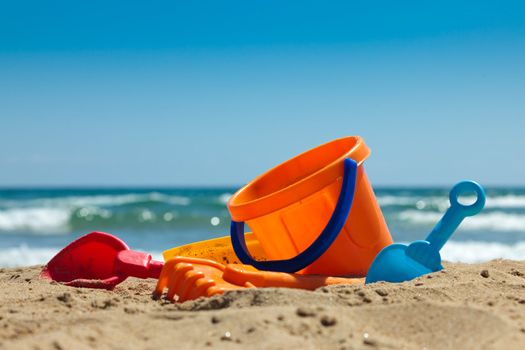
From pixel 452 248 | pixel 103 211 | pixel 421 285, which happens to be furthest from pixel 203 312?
pixel 103 211

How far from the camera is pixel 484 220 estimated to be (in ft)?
42.1

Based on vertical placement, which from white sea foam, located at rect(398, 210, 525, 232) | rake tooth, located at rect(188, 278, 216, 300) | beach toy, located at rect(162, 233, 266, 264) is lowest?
white sea foam, located at rect(398, 210, 525, 232)

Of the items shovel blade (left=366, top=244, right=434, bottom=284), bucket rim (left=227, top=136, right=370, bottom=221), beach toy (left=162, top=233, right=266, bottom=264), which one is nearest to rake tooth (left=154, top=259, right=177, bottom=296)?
bucket rim (left=227, top=136, right=370, bottom=221)

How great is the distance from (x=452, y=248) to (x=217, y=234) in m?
3.94

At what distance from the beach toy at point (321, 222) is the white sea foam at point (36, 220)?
9.31m

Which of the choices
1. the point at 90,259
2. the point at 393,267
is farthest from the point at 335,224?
the point at 90,259

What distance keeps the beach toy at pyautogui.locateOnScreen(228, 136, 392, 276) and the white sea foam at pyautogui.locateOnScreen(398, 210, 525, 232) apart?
8751 millimetres

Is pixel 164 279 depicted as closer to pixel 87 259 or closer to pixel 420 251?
pixel 87 259

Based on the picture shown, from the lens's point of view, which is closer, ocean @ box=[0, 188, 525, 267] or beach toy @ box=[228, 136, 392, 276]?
beach toy @ box=[228, 136, 392, 276]

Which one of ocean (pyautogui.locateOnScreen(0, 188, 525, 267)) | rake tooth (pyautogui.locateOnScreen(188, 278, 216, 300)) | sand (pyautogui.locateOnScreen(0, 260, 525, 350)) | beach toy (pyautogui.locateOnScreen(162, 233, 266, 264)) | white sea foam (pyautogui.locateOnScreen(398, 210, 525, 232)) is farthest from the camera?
white sea foam (pyautogui.locateOnScreen(398, 210, 525, 232))

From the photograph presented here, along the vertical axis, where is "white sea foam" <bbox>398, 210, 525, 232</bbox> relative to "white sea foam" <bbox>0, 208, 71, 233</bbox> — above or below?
below

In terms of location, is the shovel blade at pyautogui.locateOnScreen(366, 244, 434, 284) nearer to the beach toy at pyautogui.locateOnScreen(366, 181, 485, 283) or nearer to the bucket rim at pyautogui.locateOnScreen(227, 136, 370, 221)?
the beach toy at pyautogui.locateOnScreen(366, 181, 485, 283)

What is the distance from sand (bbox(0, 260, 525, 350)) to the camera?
1.57 m

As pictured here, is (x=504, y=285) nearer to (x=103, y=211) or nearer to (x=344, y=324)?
(x=344, y=324)
